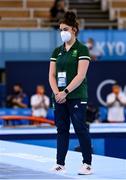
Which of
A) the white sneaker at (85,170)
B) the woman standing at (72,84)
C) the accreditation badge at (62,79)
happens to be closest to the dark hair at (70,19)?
the woman standing at (72,84)

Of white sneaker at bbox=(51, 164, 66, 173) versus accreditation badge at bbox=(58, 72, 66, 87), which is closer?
accreditation badge at bbox=(58, 72, 66, 87)

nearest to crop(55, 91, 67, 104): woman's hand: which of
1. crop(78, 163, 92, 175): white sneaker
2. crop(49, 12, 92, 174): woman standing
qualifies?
crop(49, 12, 92, 174): woman standing

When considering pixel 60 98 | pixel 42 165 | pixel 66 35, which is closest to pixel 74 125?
pixel 60 98

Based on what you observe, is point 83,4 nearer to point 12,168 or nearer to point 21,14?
point 21,14

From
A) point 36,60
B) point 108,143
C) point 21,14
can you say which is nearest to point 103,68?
point 36,60

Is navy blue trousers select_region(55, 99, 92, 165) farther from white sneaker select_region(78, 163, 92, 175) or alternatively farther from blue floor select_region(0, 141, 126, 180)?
blue floor select_region(0, 141, 126, 180)

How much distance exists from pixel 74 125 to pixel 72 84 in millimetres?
426

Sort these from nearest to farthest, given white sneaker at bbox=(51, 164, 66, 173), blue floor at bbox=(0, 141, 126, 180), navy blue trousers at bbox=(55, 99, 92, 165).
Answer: blue floor at bbox=(0, 141, 126, 180) → navy blue trousers at bbox=(55, 99, 92, 165) → white sneaker at bbox=(51, 164, 66, 173)

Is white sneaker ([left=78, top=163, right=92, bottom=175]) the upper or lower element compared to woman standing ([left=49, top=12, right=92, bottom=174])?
lower

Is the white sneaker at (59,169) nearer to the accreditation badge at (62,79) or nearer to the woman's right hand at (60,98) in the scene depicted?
the woman's right hand at (60,98)

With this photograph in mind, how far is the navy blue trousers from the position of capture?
7.36 meters

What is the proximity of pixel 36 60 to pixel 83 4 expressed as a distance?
5490 mm

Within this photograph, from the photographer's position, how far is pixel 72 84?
727 cm

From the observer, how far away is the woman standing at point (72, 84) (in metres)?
7.32
